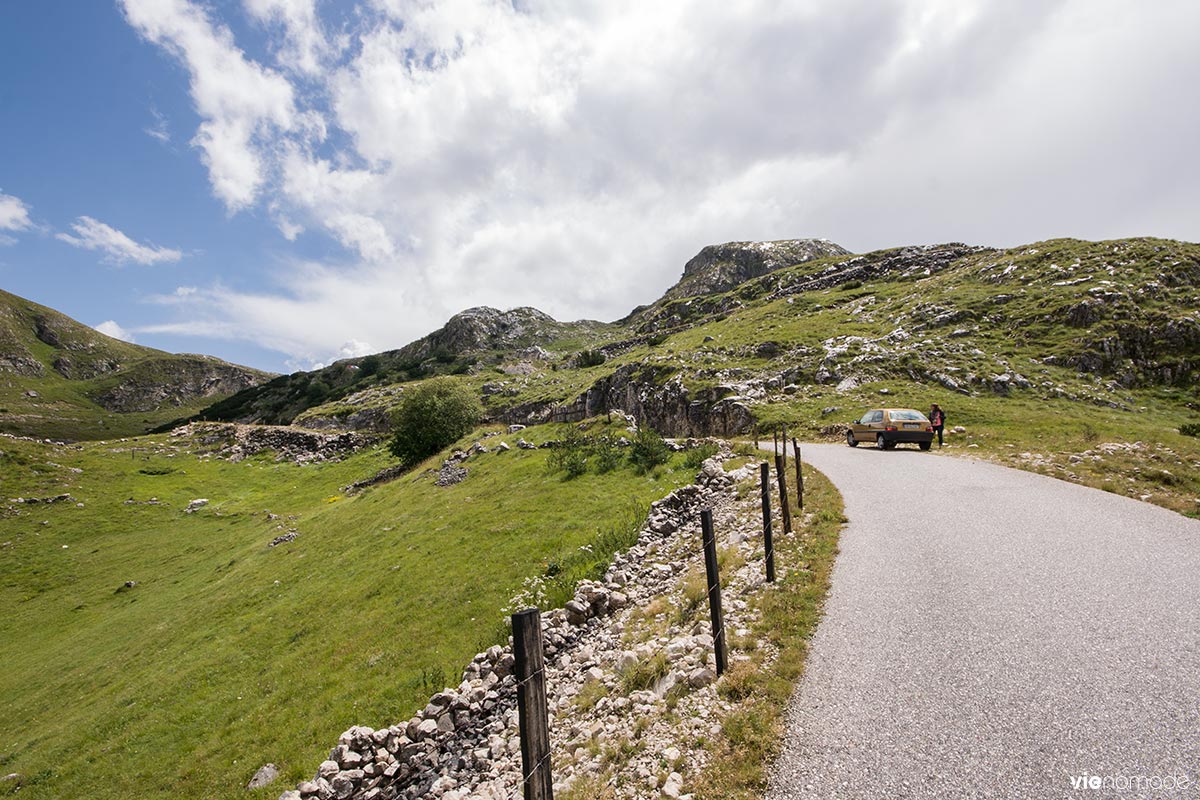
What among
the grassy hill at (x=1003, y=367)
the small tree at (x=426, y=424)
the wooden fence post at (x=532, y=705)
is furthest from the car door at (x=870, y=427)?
the small tree at (x=426, y=424)

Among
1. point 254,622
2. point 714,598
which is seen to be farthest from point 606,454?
Result: point 714,598

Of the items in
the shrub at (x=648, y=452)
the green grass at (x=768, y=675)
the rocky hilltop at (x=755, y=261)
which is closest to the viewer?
the green grass at (x=768, y=675)

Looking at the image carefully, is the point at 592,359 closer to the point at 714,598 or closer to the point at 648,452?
the point at 648,452

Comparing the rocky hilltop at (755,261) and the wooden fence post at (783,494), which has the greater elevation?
the rocky hilltop at (755,261)

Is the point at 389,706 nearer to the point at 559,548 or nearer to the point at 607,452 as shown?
the point at 559,548

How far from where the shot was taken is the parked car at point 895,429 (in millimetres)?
29703

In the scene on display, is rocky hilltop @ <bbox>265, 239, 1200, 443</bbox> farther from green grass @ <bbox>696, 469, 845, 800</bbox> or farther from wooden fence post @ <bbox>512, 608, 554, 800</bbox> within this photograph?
→ wooden fence post @ <bbox>512, 608, 554, 800</bbox>

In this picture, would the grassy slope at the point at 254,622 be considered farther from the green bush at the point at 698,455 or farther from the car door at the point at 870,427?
the car door at the point at 870,427

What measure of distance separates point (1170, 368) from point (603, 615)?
59222 mm

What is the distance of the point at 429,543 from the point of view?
24328 millimetres

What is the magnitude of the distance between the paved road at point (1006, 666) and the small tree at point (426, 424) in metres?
50.5

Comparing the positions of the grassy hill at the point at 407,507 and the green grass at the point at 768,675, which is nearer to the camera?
the green grass at the point at 768,675

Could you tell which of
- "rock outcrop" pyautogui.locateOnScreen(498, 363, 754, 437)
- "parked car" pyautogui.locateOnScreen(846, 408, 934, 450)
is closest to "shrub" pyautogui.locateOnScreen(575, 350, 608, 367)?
"rock outcrop" pyautogui.locateOnScreen(498, 363, 754, 437)

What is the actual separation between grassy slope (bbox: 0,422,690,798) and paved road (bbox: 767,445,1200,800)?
34.5ft
